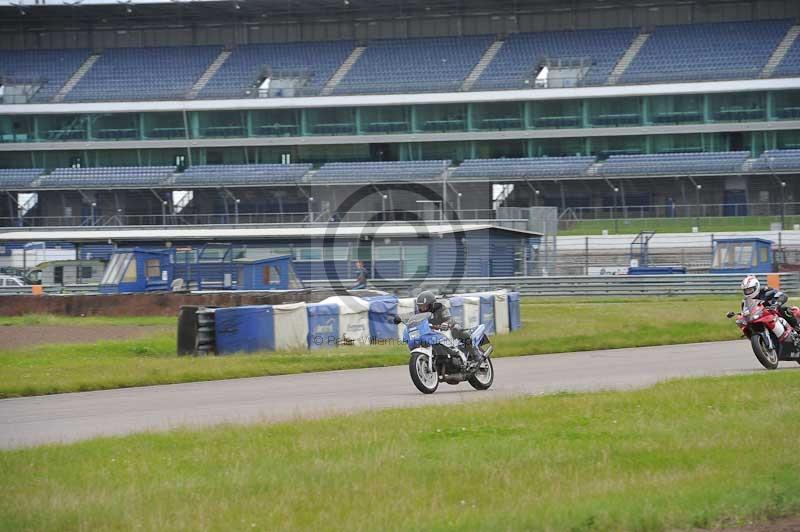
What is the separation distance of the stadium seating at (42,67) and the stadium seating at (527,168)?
26386 millimetres

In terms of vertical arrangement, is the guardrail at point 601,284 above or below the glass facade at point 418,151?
below

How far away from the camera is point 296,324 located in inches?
968

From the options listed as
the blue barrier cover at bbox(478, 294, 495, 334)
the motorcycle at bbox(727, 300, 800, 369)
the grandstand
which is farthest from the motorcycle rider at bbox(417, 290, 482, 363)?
the grandstand

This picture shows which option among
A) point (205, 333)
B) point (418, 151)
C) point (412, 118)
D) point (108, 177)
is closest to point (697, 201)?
point (418, 151)

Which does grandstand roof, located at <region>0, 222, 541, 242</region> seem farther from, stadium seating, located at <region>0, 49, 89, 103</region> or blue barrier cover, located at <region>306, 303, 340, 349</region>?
stadium seating, located at <region>0, 49, 89, 103</region>

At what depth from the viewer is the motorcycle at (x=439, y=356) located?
53.7 feet

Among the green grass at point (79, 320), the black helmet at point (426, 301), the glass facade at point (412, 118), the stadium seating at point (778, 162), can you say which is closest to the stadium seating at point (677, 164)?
the stadium seating at point (778, 162)

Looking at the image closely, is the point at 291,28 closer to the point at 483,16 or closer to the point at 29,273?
the point at 483,16

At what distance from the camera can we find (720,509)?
27.4 ft

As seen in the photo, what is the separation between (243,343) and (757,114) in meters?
48.4

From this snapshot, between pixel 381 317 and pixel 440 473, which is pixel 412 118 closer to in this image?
pixel 381 317

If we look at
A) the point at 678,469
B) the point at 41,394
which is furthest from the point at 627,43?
the point at 678,469

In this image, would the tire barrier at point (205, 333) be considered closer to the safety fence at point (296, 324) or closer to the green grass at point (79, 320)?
the safety fence at point (296, 324)

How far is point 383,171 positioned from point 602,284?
84.8 ft
